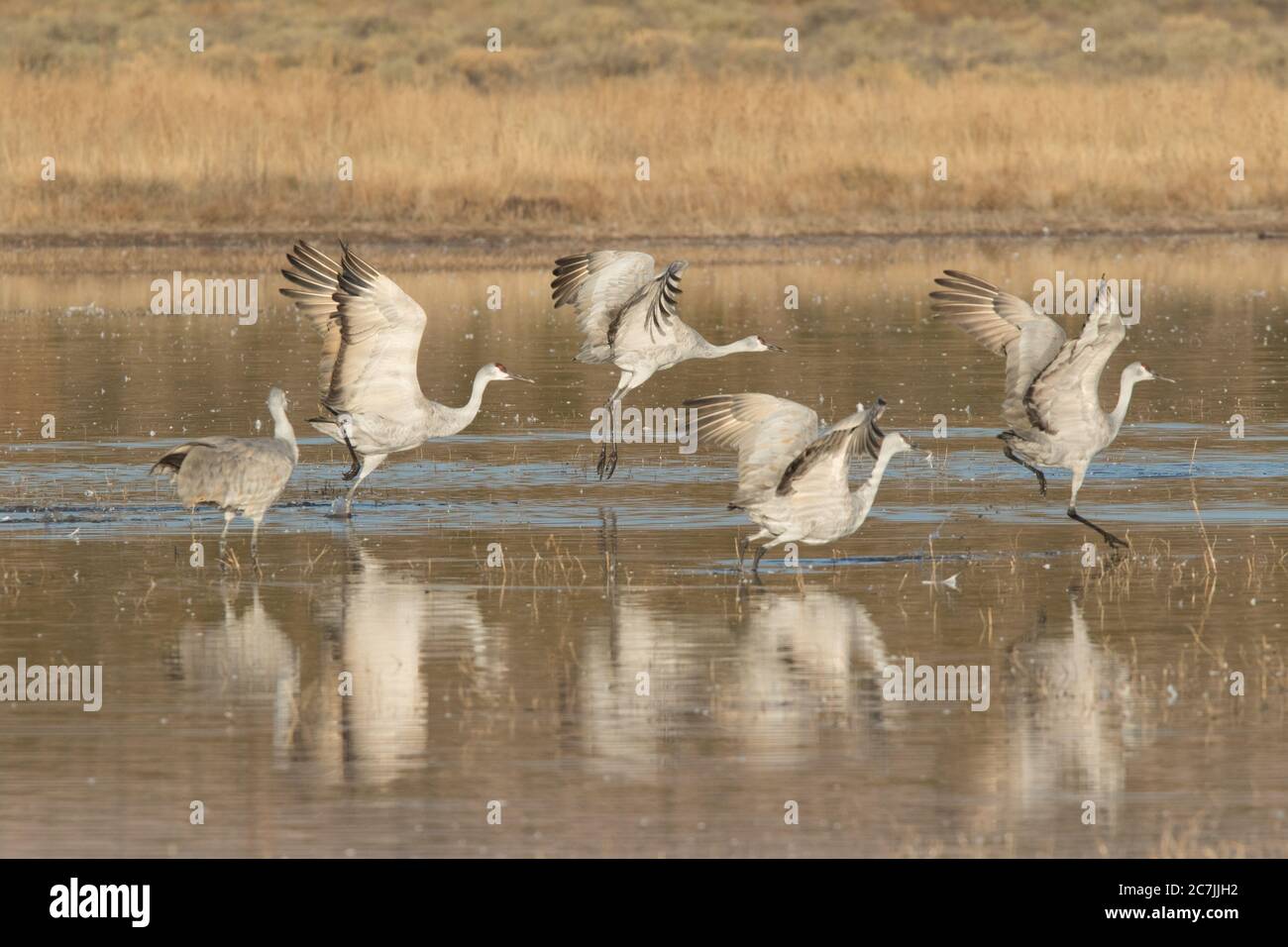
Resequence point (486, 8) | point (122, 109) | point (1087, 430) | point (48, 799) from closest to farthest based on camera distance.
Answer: point (48, 799) → point (1087, 430) → point (122, 109) → point (486, 8)

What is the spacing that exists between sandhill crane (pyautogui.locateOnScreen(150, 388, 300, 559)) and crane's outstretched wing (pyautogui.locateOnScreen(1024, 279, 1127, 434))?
12.9 ft

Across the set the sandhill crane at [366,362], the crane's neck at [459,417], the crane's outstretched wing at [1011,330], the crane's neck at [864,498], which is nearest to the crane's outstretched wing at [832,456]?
the crane's neck at [864,498]

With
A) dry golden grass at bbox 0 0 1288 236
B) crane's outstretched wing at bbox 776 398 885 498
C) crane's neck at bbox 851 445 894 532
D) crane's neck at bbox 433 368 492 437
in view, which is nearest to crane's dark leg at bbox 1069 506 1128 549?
crane's neck at bbox 851 445 894 532

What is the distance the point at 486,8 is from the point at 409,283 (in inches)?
1662

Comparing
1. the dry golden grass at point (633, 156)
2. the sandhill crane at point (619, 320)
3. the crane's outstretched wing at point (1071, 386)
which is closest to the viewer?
the crane's outstretched wing at point (1071, 386)

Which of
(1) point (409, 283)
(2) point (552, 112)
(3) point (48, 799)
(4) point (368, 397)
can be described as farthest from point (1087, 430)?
(2) point (552, 112)

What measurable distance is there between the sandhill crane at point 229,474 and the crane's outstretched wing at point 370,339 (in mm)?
1342

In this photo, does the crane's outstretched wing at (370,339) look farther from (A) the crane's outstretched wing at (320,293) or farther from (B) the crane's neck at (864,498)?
(B) the crane's neck at (864,498)

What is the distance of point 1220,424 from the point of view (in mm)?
18203

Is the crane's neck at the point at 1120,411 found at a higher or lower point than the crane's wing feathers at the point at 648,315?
lower

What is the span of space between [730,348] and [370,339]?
11.6 feet

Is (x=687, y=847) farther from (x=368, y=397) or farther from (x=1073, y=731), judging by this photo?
(x=368, y=397)

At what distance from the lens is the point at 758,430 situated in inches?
480

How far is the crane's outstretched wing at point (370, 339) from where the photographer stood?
45.3 feet
